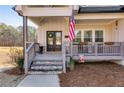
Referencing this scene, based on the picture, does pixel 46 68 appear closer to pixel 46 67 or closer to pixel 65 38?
pixel 46 67

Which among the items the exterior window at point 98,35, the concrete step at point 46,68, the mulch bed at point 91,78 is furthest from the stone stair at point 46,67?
the exterior window at point 98,35

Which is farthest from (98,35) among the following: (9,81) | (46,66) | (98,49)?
(9,81)

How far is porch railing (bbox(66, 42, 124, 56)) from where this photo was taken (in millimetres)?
20984

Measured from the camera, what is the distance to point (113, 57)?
2105 cm

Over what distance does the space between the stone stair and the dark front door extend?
699 cm

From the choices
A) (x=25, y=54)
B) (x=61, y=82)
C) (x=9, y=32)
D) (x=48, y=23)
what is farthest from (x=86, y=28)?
(x=9, y=32)

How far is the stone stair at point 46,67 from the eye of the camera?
59.6ft

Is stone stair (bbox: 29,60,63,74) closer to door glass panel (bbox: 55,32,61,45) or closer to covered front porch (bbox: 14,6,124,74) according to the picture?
covered front porch (bbox: 14,6,124,74)

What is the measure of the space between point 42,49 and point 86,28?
15.0ft

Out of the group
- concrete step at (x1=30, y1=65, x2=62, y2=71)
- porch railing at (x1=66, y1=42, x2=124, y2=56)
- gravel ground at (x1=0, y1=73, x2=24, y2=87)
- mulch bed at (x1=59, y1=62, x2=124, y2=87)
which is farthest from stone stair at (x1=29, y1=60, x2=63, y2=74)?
gravel ground at (x1=0, y1=73, x2=24, y2=87)

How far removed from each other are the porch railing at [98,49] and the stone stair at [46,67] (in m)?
2.03

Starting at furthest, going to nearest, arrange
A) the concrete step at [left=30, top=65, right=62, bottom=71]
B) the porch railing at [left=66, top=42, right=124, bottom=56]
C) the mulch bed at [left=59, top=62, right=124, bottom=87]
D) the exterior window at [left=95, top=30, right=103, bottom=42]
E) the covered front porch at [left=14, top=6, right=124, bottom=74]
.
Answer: the exterior window at [left=95, top=30, right=103, bottom=42] → the porch railing at [left=66, top=42, right=124, bottom=56] → the covered front porch at [left=14, top=6, right=124, bottom=74] → the concrete step at [left=30, top=65, right=62, bottom=71] → the mulch bed at [left=59, top=62, right=124, bottom=87]

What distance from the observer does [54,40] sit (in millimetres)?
26594
